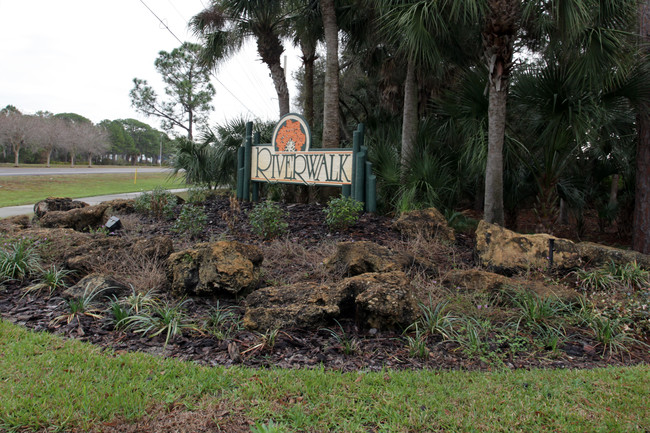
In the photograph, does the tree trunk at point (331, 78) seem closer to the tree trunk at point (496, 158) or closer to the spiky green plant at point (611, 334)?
the tree trunk at point (496, 158)

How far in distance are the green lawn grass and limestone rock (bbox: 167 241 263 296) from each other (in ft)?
3.90

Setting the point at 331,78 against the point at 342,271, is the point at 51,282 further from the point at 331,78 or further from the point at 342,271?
the point at 331,78

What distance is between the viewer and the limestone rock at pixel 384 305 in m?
3.60

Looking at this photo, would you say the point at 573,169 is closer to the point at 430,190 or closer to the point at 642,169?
the point at 642,169

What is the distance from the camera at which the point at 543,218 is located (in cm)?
794

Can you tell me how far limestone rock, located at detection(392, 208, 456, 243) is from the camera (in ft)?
21.5

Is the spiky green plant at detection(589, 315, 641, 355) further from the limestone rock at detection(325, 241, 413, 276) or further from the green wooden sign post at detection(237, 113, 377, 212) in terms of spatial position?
the green wooden sign post at detection(237, 113, 377, 212)

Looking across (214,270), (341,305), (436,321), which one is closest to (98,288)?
(214,270)

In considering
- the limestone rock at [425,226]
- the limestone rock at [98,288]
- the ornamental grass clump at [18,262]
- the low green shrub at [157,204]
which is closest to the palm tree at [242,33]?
the low green shrub at [157,204]

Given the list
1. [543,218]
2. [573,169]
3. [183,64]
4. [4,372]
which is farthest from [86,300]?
[183,64]

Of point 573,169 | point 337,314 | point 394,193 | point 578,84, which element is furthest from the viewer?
point 573,169

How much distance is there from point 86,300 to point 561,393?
388 centimetres

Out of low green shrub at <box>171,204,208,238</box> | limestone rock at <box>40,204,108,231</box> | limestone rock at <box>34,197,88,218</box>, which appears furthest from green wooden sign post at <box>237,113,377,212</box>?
limestone rock at <box>34,197,88,218</box>

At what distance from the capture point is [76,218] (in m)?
7.82
